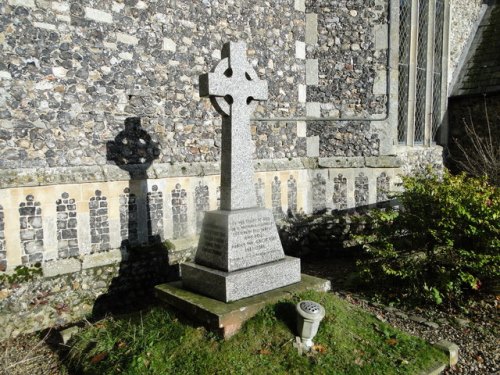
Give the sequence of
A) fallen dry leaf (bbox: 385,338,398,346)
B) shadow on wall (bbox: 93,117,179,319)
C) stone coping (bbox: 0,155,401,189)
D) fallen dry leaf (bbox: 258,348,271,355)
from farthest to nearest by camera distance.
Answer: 1. shadow on wall (bbox: 93,117,179,319)
2. stone coping (bbox: 0,155,401,189)
3. fallen dry leaf (bbox: 385,338,398,346)
4. fallen dry leaf (bbox: 258,348,271,355)

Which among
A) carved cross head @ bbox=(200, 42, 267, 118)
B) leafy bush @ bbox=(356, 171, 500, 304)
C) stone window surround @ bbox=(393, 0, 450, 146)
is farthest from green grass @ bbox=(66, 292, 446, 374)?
stone window surround @ bbox=(393, 0, 450, 146)

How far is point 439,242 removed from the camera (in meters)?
5.42

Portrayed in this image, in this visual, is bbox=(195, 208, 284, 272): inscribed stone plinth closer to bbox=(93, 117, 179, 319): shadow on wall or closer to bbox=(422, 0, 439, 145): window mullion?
bbox=(93, 117, 179, 319): shadow on wall

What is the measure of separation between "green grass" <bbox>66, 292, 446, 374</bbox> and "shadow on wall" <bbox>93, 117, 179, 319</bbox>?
4.45 ft

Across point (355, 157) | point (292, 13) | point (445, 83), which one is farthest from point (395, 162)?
point (445, 83)

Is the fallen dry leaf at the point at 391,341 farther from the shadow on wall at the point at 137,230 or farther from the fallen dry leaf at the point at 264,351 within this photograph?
the shadow on wall at the point at 137,230

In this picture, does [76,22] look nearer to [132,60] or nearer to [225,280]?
[132,60]

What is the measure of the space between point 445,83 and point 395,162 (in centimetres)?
432

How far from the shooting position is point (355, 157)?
8.36m

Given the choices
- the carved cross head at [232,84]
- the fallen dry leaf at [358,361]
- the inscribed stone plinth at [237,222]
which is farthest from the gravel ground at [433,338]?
the carved cross head at [232,84]

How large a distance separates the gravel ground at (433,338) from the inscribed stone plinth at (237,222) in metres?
1.50

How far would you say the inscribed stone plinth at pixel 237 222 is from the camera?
14.2ft

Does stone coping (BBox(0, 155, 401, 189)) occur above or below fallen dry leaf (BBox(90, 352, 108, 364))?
above

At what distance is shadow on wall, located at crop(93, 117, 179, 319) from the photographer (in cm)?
585
